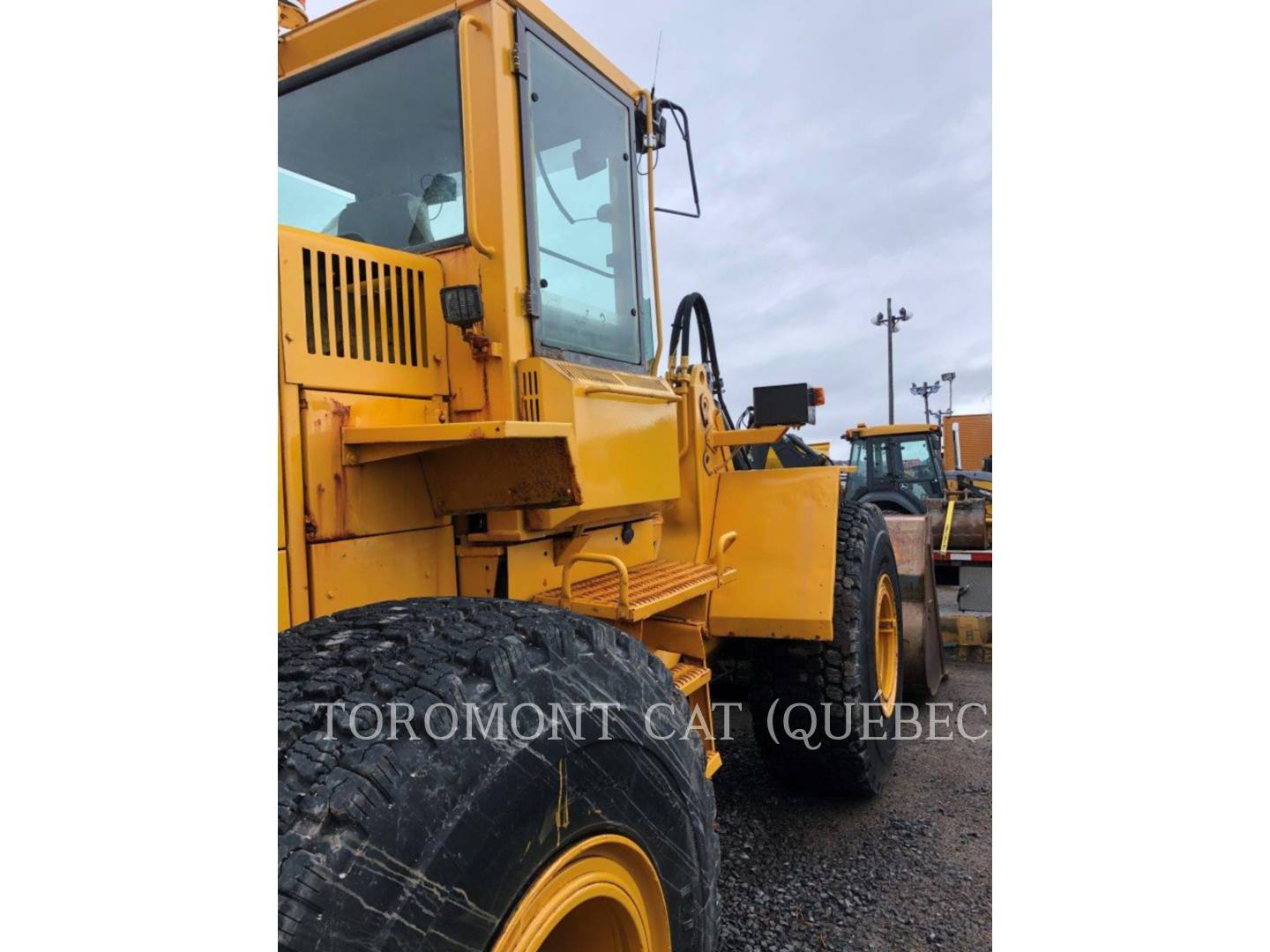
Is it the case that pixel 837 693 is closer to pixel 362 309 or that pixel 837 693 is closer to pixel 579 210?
pixel 579 210

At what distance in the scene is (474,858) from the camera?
4.02 feet

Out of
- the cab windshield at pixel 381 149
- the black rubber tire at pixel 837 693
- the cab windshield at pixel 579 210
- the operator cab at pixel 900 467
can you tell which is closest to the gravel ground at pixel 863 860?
the black rubber tire at pixel 837 693

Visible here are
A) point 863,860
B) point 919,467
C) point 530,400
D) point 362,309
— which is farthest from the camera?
point 919,467

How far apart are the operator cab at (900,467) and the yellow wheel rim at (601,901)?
37.2ft

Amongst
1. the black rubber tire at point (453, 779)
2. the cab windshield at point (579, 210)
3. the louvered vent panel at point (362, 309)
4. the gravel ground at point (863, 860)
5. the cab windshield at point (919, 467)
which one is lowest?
the gravel ground at point (863, 860)

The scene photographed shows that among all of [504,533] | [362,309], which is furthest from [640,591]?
[362,309]

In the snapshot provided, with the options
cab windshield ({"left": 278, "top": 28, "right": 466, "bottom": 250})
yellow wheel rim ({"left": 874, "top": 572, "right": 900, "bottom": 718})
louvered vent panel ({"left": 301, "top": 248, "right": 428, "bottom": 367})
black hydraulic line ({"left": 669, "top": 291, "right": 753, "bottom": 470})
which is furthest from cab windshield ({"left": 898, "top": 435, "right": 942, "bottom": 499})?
louvered vent panel ({"left": 301, "top": 248, "right": 428, "bottom": 367})

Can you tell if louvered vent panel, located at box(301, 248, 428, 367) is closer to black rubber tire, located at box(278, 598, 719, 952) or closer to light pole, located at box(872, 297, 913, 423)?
black rubber tire, located at box(278, 598, 719, 952)

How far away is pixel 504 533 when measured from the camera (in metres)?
2.21

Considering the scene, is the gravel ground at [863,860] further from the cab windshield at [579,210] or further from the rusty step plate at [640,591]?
the cab windshield at [579,210]

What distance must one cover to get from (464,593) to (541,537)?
0.28 m

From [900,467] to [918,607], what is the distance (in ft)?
27.6

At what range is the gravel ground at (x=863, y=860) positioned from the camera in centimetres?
275

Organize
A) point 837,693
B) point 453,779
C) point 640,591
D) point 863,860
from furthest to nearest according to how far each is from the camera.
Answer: point 837,693 → point 863,860 → point 640,591 → point 453,779
